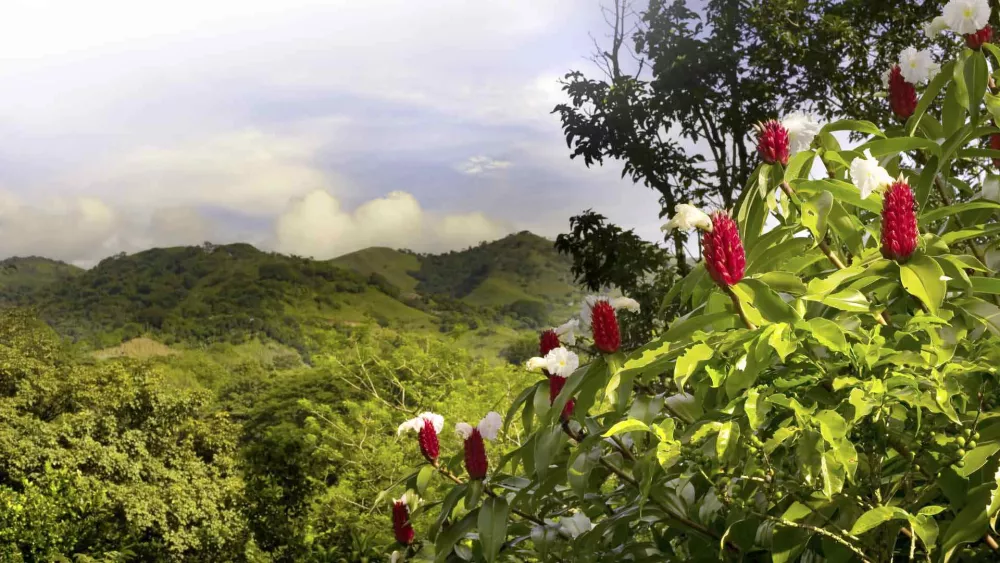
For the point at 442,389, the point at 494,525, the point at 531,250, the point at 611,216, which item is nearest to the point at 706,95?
the point at 611,216

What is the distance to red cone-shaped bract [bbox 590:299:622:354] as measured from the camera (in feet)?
3.70

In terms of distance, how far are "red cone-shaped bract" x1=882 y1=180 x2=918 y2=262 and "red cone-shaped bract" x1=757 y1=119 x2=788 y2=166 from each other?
0.23 meters

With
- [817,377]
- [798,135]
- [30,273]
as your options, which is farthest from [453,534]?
[30,273]

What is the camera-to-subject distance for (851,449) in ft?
2.36

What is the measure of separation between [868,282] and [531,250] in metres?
25.3

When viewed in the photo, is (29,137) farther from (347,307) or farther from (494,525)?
(494,525)

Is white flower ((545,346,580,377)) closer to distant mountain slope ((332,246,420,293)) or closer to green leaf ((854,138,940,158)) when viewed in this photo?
green leaf ((854,138,940,158))

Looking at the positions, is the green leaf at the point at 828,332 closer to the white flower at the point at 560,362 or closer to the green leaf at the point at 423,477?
the white flower at the point at 560,362

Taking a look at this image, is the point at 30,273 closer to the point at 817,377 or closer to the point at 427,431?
the point at 427,431

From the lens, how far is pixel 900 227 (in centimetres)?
85

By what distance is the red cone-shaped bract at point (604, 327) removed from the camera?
1.13m

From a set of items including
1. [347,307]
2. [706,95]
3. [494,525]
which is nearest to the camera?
[494,525]

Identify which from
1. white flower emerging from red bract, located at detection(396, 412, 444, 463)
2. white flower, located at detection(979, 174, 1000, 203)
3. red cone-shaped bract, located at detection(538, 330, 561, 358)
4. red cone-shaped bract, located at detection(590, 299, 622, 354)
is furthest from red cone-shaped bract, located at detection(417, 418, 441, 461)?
white flower, located at detection(979, 174, 1000, 203)

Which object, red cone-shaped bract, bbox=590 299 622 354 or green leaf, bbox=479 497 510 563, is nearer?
red cone-shaped bract, bbox=590 299 622 354
